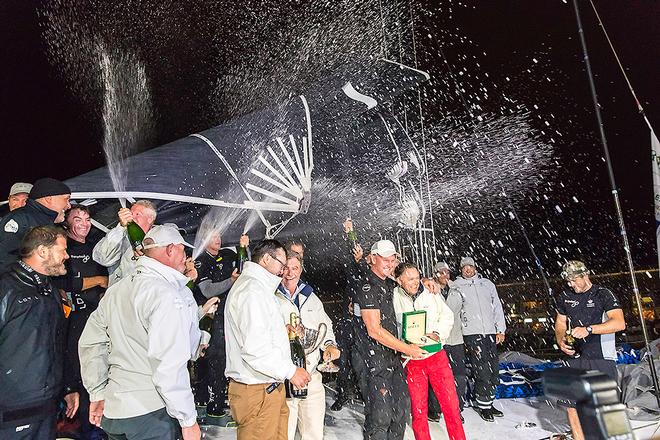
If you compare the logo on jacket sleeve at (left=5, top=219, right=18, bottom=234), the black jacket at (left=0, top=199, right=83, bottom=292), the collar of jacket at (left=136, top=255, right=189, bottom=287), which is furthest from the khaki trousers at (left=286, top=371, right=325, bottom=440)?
the logo on jacket sleeve at (left=5, top=219, right=18, bottom=234)

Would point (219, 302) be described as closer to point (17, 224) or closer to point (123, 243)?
point (123, 243)

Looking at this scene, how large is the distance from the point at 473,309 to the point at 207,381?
168 inches

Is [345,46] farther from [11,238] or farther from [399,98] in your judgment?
[11,238]

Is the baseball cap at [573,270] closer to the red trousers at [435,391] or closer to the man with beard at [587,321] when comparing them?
the man with beard at [587,321]

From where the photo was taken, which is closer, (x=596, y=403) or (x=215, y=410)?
(x=596, y=403)

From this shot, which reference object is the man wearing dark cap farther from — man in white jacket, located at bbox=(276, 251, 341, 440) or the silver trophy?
the silver trophy

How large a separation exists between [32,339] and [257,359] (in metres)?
1.52

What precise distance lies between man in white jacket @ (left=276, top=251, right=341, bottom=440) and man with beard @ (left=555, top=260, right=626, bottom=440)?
105 inches

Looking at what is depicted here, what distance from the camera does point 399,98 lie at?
11.0 metres

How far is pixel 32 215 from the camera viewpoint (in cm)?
367

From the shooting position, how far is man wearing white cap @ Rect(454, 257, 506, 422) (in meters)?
6.65

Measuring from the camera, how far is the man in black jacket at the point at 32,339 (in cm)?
287

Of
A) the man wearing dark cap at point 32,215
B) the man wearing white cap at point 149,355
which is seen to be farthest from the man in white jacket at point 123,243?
the man wearing white cap at point 149,355

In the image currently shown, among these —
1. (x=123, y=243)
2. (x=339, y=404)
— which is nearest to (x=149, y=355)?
(x=123, y=243)
